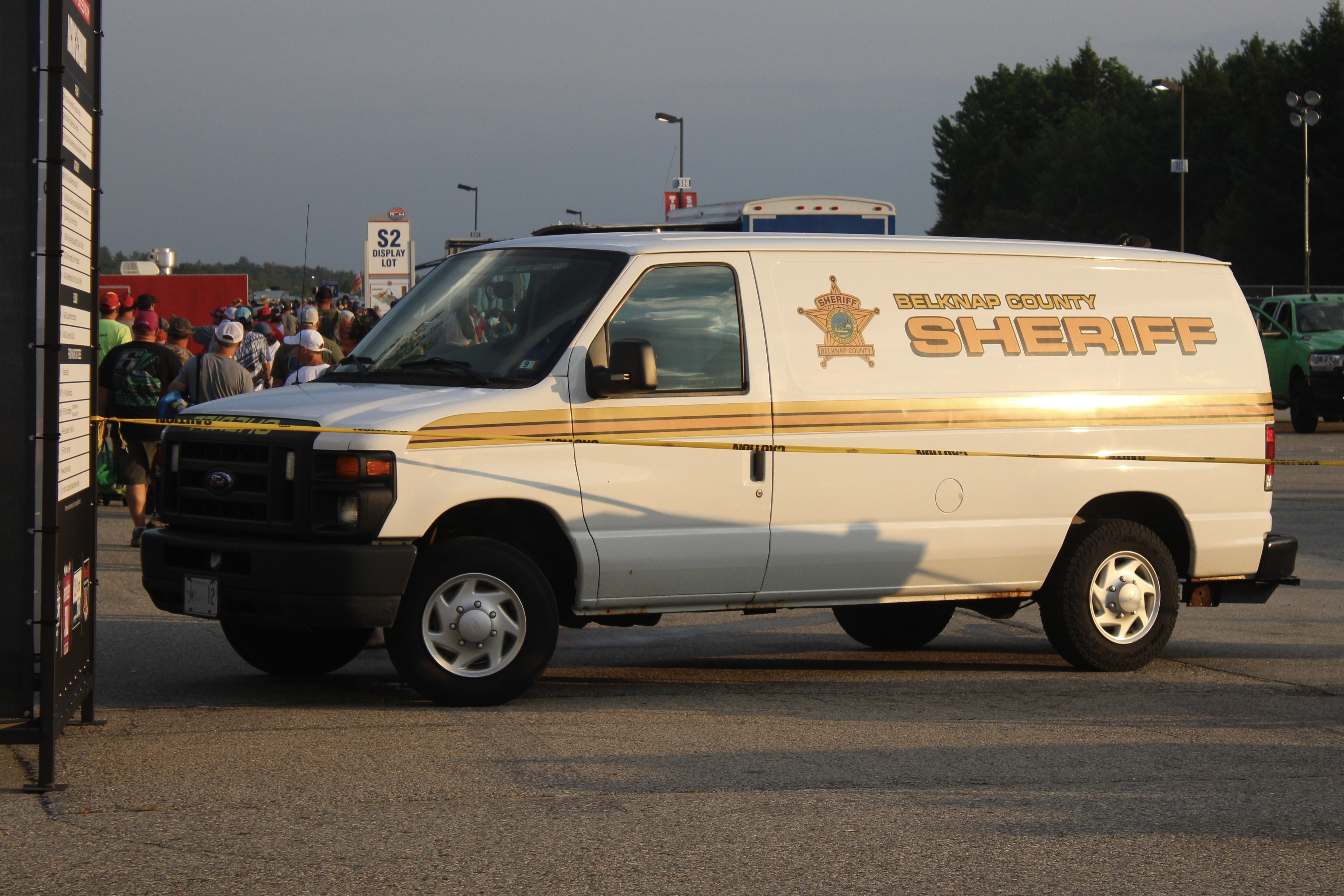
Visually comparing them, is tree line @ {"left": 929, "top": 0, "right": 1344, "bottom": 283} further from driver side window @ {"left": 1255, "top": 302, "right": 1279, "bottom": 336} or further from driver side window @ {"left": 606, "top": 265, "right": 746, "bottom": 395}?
driver side window @ {"left": 606, "top": 265, "right": 746, "bottom": 395}

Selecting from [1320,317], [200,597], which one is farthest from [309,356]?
[1320,317]

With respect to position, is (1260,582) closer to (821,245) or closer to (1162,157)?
(821,245)

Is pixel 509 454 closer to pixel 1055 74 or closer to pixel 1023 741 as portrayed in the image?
pixel 1023 741

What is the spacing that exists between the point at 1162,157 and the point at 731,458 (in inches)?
3221

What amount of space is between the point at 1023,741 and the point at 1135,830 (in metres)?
1.44

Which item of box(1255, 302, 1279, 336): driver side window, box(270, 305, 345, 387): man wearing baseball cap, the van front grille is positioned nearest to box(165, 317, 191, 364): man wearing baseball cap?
box(270, 305, 345, 387): man wearing baseball cap

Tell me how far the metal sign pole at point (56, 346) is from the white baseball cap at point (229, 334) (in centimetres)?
599

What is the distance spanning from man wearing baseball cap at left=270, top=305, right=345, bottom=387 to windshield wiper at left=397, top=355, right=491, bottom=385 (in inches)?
159

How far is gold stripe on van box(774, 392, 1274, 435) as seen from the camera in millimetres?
8094

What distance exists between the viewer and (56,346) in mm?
6059

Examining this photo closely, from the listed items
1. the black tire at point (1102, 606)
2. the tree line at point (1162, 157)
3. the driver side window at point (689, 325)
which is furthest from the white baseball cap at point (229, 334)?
the tree line at point (1162, 157)

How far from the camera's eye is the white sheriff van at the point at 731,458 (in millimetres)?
7344

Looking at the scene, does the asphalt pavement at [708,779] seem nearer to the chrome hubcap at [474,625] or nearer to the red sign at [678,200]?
the chrome hubcap at [474,625]

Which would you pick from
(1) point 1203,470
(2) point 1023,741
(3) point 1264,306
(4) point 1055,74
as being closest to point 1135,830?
(2) point 1023,741
